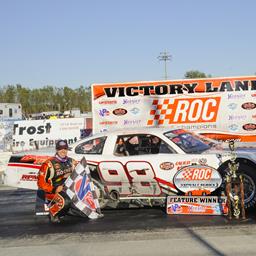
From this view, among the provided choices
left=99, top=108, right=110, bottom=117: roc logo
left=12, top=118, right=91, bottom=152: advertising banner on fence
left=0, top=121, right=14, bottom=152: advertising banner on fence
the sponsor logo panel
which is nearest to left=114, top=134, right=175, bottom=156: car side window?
the sponsor logo panel

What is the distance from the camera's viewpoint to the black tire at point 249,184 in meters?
6.94

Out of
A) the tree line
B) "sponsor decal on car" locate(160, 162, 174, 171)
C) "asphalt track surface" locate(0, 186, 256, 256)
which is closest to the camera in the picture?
"asphalt track surface" locate(0, 186, 256, 256)

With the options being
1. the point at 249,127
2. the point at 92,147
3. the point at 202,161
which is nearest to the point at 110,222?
the point at 92,147

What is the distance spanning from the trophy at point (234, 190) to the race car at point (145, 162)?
0.34m

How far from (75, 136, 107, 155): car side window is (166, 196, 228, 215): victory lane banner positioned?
4.87 ft

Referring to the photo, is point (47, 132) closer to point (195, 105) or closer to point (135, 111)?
point (135, 111)

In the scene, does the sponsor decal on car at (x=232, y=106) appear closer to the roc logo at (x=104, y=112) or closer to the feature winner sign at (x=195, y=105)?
the feature winner sign at (x=195, y=105)

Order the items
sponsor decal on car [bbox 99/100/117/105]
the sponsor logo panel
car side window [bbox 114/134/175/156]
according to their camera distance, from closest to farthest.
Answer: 1. car side window [bbox 114/134/175/156]
2. the sponsor logo panel
3. sponsor decal on car [bbox 99/100/117/105]

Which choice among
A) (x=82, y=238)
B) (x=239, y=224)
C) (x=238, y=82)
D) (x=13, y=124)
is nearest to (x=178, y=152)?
(x=239, y=224)

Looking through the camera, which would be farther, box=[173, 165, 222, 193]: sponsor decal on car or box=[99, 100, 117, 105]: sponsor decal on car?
box=[99, 100, 117, 105]: sponsor decal on car

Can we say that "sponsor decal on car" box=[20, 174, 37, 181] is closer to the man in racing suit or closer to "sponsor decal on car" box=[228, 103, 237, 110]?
the man in racing suit

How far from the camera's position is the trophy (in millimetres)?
6543

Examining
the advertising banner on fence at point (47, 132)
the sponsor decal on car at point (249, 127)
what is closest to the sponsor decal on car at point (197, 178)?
the sponsor decal on car at point (249, 127)

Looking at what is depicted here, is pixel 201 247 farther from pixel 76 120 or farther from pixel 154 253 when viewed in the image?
pixel 76 120
